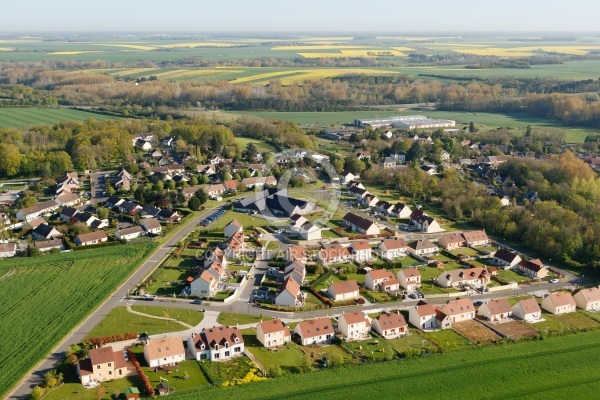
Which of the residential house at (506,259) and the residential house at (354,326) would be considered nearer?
the residential house at (354,326)

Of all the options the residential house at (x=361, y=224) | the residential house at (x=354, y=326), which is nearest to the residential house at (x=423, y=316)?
the residential house at (x=354, y=326)

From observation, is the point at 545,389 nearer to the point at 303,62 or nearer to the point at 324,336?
the point at 324,336

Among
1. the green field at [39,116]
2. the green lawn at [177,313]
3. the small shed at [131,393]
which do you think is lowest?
the green lawn at [177,313]

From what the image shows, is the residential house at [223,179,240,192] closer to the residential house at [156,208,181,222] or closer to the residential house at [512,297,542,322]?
the residential house at [156,208,181,222]

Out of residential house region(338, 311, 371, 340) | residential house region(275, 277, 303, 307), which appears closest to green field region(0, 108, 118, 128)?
residential house region(275, 277, 303, 307)

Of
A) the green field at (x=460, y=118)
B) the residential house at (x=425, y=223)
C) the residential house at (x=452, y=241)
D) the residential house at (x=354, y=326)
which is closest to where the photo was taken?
the residential house at (x=354, y=326)

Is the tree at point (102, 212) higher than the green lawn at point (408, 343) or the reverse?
higher

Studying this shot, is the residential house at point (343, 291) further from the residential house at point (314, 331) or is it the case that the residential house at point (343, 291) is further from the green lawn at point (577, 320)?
the green lawn at point (577, 320)
